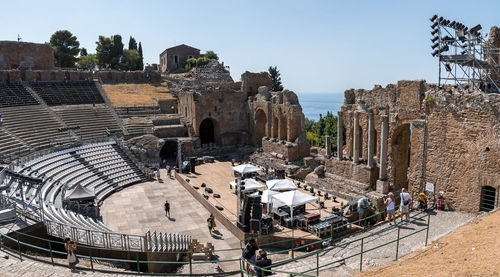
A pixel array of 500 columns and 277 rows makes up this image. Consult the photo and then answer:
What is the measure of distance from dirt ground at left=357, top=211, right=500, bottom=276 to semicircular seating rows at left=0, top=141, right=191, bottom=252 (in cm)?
978

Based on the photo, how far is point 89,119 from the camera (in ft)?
125

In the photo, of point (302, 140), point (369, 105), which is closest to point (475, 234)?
point (369, 105)

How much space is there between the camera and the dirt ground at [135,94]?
148 feet

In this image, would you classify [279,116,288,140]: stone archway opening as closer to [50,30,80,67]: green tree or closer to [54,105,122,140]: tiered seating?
[54,105,122,140]: tiered seating

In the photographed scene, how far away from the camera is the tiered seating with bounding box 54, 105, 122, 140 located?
117ft

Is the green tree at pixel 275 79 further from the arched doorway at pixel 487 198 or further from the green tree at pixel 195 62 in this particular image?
the arched doorway at pixel 487 198

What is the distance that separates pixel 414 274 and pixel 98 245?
460 inches

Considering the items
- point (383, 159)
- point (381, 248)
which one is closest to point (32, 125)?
point (383, 159)

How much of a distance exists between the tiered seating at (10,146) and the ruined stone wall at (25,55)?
2329 centimetres

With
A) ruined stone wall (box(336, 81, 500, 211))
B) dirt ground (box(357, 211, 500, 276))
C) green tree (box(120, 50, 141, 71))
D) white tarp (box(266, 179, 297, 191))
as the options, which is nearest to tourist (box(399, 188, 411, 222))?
ruined stone wall (box(336, 81, 500, 211))

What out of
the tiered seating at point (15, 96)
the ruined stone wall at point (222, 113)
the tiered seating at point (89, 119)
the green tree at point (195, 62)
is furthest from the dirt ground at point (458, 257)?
the green tree at point (195, 62)

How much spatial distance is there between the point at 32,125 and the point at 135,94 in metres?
17.4

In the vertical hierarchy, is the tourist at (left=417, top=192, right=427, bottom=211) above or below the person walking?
above

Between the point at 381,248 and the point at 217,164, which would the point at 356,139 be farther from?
the point at 381,248
